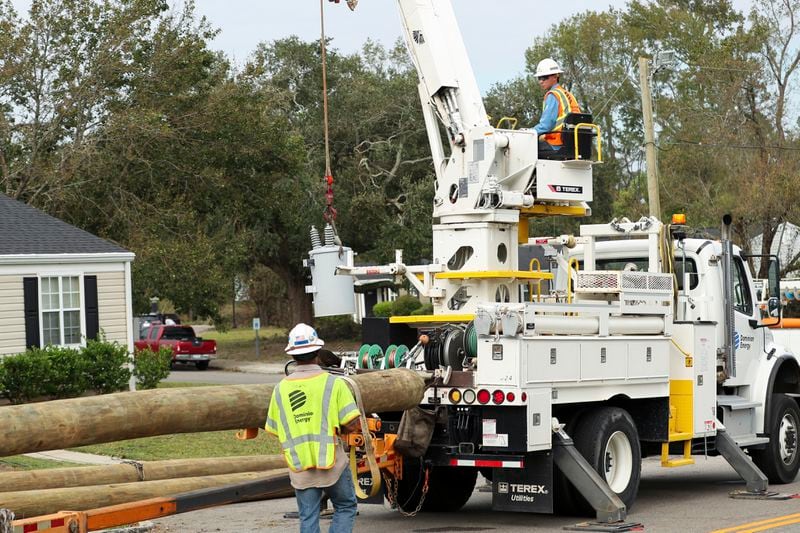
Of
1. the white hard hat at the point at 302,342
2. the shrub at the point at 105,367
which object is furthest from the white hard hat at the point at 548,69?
the shrub at the point at 105,367

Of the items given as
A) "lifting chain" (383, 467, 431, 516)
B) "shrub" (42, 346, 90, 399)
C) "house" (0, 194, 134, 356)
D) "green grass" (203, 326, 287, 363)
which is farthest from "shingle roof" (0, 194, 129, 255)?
"green grass" (203, 326, 287, 363)

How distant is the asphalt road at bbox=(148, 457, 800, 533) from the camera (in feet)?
37.1

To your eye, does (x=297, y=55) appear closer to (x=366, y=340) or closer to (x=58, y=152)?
(x=58, y=152)

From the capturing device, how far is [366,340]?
485 inches

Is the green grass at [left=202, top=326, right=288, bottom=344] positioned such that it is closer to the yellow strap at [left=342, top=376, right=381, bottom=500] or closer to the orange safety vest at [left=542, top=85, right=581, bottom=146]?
the orange safety vest at [left=542, top=85, right=581, bottom=146]

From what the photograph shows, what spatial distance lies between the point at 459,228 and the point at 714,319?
312cm

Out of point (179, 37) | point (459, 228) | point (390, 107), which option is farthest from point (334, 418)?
point (390, 107)

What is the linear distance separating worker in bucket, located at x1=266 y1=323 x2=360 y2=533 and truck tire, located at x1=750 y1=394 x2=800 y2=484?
704cm

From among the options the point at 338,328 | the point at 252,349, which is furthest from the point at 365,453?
the point at 252,349

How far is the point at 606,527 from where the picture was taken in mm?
10844

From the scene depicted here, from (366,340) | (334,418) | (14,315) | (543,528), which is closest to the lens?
(334,418)

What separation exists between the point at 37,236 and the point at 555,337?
17941 mm

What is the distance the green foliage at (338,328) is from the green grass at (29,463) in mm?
32643

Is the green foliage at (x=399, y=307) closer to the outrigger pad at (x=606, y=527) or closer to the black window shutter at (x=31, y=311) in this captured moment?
the black window shutter at (x=31, y=311)
